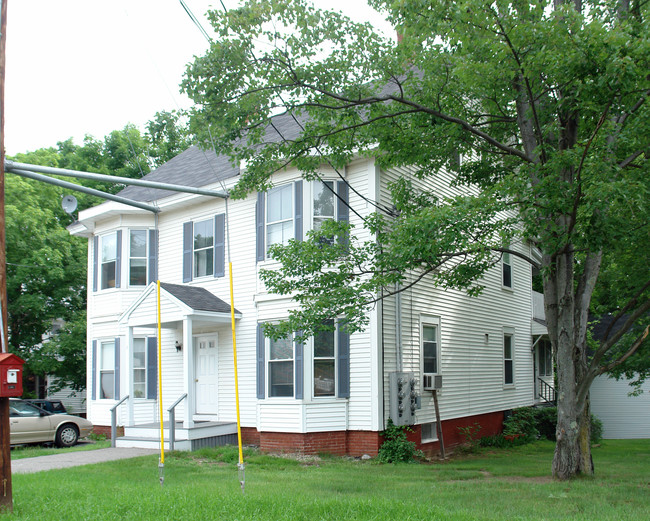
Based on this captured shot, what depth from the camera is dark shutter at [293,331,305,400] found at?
14.5 metres

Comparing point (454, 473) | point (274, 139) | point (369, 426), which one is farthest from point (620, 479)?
point (274, 139)

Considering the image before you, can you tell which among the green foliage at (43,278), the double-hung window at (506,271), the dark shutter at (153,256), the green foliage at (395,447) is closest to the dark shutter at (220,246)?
the dark shutter at (153,256)

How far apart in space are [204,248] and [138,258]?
259cm

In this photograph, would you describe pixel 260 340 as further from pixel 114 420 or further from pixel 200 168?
pixel 200 168

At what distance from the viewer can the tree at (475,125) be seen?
8.93 metres

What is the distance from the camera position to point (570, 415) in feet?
35.0

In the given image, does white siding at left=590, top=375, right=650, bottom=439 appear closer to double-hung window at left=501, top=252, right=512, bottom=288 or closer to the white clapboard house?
the white clapboard house

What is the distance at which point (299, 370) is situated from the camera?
14648 mm

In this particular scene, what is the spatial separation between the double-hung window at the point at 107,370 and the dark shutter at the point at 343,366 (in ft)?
26.5

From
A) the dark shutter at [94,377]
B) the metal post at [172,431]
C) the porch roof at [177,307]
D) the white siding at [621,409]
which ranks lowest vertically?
the white siding at [621,409]

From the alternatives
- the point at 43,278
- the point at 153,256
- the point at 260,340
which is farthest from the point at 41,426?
the point at 43,278

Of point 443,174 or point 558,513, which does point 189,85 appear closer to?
point 558,513

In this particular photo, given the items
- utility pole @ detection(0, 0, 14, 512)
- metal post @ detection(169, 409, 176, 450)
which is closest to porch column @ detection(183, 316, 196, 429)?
metal post @ detection(169, 409, 176, 450)

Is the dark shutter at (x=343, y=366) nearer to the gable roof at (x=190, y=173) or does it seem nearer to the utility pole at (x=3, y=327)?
the gable roof at (x=190, y=173)
